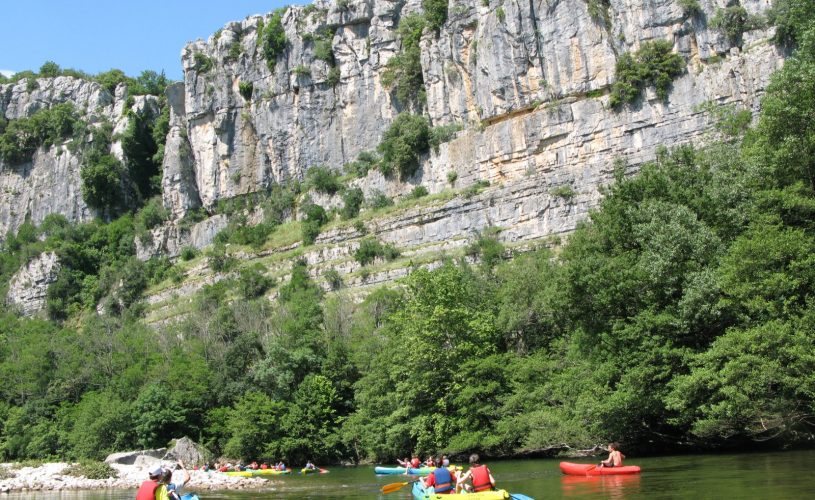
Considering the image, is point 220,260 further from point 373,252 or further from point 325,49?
point 325,49

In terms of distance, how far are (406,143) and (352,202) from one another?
8025mm

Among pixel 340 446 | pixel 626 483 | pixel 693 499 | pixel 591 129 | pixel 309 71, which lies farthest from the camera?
pixel 309 71

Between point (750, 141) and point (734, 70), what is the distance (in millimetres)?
28706

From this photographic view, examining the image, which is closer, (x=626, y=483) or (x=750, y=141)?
(x=626, y=483)

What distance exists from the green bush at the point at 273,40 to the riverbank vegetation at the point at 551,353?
118ft

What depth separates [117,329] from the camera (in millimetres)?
72688

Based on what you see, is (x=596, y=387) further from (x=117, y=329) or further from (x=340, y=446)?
(x=117, y=329)

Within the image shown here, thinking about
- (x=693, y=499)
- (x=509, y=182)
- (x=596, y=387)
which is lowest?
(x=693, y=499)

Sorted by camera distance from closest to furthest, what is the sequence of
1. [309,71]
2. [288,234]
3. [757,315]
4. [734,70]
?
[757,315] → [734,70] → [288,234] → [309,71]

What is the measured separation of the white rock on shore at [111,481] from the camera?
115 ft

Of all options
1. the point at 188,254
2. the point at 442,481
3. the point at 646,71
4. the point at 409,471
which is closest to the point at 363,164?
the point at 188,254

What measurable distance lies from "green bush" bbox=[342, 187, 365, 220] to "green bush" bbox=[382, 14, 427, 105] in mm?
10862

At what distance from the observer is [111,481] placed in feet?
130

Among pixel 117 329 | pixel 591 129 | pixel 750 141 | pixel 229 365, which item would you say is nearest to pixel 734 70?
pixel 591 129
